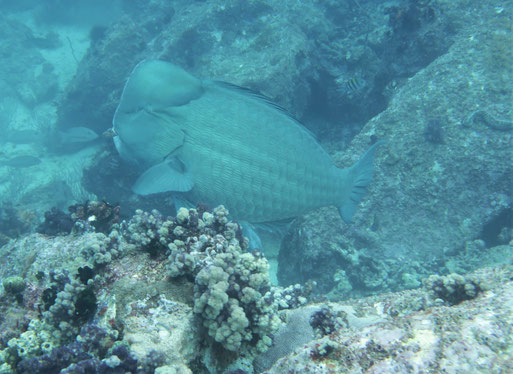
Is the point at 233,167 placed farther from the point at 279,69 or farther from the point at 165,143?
the point at 279,69

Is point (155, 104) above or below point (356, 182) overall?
above

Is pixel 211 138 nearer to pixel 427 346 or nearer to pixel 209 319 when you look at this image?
pixel 209 319

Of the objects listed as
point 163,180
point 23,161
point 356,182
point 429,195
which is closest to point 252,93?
point 163,180

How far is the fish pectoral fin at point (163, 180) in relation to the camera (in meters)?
3.56

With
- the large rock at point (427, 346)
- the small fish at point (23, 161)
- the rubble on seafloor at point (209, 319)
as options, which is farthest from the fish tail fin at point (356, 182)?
the small fish at point (23, 161)

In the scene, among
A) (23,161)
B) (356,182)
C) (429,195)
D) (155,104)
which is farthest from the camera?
(23,161)

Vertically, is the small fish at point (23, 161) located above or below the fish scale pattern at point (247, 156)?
below

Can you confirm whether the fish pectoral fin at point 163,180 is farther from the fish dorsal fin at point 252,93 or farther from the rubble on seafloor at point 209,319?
the fish dorsal fin at point 252,93

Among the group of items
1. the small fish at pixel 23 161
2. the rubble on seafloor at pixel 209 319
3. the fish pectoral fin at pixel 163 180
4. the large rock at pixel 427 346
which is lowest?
the small fish at pixel 23 161

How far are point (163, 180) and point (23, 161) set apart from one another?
10772 mm

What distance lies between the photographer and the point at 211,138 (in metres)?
3.84

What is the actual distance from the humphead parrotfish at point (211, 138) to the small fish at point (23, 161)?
387 inches

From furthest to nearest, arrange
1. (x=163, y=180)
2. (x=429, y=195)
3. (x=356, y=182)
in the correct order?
(x=429, y=195) < (x=356, y=182) < (x=163, y=180)

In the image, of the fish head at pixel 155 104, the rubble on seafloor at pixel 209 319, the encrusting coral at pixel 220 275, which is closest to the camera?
the rubble on seafloor at pixel 209 319
